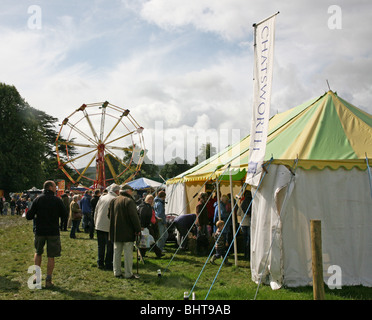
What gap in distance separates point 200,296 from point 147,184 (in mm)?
19317

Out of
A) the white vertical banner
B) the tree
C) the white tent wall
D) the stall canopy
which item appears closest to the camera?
the white vertical banner

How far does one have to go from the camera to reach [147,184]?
2448 centimetres

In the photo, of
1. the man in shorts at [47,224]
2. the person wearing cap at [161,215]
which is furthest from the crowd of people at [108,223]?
the person wearing cap at [161,215]

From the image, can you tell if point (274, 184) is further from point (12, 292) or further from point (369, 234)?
point (12, 292)

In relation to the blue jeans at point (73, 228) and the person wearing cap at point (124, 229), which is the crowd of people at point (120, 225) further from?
the blue jeans at point (73, 228)

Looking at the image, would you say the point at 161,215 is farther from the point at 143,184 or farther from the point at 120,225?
the point at 143,184

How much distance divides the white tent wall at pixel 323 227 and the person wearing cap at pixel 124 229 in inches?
86.6

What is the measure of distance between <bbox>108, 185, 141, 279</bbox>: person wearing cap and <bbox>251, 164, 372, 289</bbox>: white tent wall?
86.6 inches

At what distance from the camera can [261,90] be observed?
6129mm

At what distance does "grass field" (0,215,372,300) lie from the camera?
542 cm

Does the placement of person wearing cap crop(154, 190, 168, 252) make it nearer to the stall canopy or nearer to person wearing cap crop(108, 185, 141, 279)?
person wearing cap crop(108, 185, 141, 279)

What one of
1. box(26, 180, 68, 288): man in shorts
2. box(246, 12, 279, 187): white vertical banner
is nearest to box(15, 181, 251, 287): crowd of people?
box(26, 180, 68, 288): man in shorts
